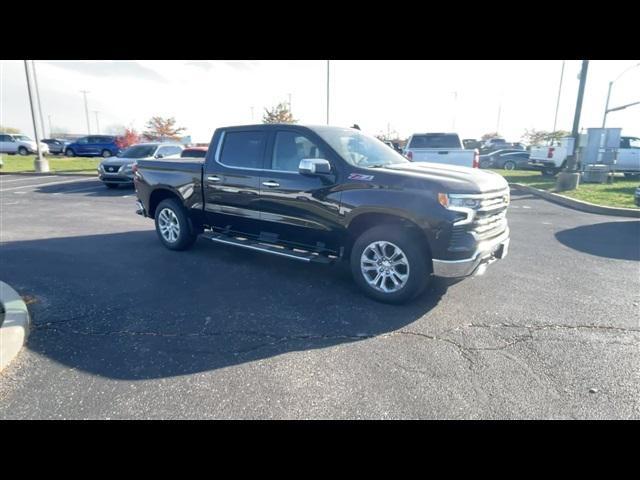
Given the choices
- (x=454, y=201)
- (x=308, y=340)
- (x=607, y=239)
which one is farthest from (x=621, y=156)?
(x=308, y=340)

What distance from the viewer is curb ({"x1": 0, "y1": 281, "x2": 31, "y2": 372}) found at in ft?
9.89

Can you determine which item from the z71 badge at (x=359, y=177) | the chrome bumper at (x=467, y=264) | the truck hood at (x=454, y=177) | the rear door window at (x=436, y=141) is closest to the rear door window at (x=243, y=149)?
the z71 badge at (x=359, y=177)

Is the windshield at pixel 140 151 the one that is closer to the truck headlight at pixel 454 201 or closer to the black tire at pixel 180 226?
the black tire at pixel 180 226

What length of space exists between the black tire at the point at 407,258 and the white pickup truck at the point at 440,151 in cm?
632

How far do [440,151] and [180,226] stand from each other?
7.12 meters

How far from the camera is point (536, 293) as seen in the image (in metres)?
4.41

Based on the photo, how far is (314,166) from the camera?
4.11m

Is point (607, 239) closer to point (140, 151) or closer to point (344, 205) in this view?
point (344, 205)

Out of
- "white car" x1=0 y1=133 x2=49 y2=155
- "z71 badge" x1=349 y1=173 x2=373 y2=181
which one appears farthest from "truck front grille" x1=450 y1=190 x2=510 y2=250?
"white car" x1=0 y1=133 x2=49 y2=155

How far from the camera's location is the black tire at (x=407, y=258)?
388 centimetres
